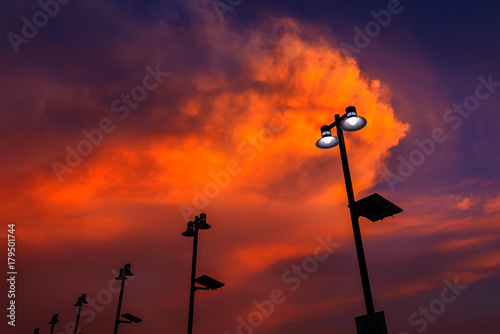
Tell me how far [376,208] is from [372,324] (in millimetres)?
2746

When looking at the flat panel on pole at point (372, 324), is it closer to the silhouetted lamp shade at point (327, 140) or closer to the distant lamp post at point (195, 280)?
the silhouetted lamp shade at point (327, 140)

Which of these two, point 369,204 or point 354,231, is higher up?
point 369,204

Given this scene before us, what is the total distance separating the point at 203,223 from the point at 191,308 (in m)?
3.53

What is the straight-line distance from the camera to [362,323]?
657 cm

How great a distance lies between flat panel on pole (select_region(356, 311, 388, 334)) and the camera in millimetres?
6184

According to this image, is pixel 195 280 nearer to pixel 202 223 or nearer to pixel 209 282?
pixel 209 282

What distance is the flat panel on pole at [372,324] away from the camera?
6.18m

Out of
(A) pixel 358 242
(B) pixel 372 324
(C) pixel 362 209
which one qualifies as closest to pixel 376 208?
(C) pixel 362 209

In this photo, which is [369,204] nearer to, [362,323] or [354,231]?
[354,231]

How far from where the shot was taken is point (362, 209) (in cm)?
832

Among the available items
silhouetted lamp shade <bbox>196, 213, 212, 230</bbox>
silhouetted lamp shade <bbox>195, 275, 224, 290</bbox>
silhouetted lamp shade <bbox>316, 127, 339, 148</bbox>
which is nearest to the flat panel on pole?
silhouetted lamp shade <bbox>316, 127, 339, 148</bbox>

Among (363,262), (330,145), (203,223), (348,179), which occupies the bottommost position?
(363,262)

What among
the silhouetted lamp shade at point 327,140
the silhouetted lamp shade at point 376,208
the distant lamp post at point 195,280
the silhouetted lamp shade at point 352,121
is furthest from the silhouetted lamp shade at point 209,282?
the silhouetted lamp shade at point 352,121

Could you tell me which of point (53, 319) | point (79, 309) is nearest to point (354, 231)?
point (79, 309)
